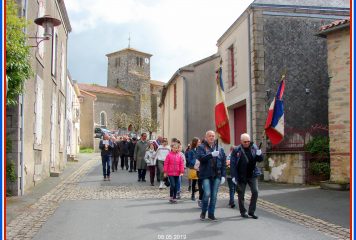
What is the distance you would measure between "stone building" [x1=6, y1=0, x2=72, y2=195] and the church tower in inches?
1873

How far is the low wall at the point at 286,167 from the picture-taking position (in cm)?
1484

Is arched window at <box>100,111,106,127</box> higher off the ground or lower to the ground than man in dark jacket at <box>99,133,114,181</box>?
higher

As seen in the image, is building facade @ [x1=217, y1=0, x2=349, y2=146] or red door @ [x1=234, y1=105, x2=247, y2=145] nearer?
building facade @ [x1=217, y1=0, x2=349, y2=146]

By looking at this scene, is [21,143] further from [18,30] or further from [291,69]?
[291,69]

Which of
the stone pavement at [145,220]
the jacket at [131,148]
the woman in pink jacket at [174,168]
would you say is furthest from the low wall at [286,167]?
the jacket at [131,148]

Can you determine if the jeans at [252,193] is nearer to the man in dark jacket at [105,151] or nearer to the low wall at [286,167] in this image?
the low wall at [286,167]

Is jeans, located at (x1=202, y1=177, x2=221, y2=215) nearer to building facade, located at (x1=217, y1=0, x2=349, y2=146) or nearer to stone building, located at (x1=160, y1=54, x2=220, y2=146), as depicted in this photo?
building facade, located at (x1=217, y1=0, x2=349, y2=146)

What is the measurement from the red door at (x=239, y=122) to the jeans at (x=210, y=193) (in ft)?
35.8

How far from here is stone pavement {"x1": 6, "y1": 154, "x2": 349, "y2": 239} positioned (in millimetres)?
7191

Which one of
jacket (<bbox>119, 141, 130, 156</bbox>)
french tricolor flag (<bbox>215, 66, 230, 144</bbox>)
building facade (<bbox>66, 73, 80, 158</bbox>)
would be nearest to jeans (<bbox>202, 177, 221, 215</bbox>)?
french tricolor flag (<bbox>215, 66, 230, 144</bbox>)

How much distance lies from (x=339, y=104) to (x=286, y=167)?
2989 mm

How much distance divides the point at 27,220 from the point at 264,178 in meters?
10.0

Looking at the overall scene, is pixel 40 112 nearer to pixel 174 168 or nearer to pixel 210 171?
pixel 174 168

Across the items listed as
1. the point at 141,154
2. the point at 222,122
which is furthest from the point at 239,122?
the point at 222,122
